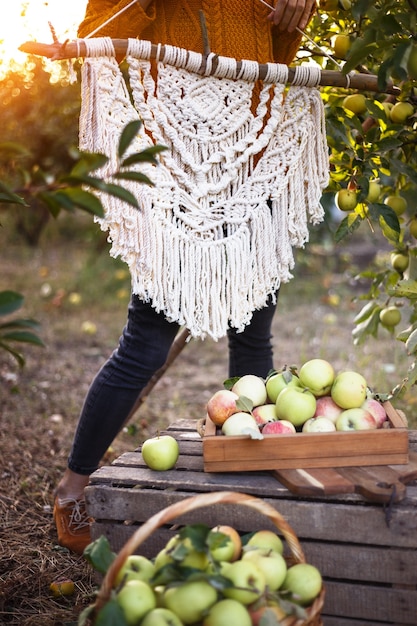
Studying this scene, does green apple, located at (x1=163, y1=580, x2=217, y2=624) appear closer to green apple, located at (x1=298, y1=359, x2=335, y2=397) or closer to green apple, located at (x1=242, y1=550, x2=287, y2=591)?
green apple, located at (x1=242, y1=550, x2=287, y2=591)

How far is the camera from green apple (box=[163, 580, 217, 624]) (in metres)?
1.13

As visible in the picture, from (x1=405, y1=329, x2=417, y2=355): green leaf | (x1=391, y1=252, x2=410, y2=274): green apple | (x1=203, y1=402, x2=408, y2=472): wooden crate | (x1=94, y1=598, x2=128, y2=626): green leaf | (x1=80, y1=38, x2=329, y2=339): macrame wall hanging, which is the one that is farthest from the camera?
(x1=391, y1=252, x2=410, y2=274): green apple

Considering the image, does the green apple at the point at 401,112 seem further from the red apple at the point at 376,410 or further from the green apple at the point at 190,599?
the green apple at the point at 190,599

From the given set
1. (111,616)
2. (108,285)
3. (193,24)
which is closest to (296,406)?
(111,616)

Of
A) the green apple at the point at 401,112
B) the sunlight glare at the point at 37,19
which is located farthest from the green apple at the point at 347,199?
the sunlight glare at the point at 37,19

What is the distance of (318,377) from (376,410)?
0.49 feet

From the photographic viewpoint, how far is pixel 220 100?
5.98 ft

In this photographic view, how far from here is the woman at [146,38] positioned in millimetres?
1794

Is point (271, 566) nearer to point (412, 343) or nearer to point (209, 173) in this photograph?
point (412, 343)

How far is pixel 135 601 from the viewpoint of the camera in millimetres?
1136

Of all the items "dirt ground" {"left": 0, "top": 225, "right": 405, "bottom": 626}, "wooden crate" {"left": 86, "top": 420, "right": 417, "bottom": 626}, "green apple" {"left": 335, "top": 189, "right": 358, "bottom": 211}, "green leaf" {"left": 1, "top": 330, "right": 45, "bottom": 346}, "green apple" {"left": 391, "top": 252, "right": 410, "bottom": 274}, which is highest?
"green apple" {"left": 335, "top": 189, "right": 358, "bottom": 211}

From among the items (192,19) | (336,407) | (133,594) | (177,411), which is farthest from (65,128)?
(133,594)

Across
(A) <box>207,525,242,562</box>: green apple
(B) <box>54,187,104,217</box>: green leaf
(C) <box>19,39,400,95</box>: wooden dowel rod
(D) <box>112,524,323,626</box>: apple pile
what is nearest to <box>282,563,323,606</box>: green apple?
(D) <box>112,524,323,626</box>: apple pile

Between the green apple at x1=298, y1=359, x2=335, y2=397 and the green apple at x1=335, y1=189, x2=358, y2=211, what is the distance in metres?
0.45
